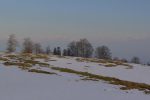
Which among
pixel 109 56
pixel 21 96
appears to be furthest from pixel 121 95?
pixel 109 56

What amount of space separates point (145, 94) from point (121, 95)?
2.67 meters

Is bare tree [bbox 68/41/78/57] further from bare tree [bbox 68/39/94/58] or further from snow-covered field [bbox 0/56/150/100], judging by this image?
snow-covered field [bbox 0/56/150/100]

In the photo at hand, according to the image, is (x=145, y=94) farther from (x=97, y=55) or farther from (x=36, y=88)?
(x=97, y=55)

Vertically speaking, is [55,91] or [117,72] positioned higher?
[117,72]

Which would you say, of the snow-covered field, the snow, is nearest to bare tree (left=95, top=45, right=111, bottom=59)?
the snow

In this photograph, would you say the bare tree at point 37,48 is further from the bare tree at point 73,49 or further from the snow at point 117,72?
the snow at point 117,72

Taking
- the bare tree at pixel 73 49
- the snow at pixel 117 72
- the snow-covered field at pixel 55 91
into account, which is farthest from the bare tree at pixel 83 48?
the snow-covered field at pixel 55 91

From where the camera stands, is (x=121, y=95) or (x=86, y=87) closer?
(x=121, y=95)

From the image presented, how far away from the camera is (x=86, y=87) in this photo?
85.4 feet

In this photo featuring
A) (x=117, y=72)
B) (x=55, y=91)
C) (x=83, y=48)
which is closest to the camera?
(x=55, y=91)

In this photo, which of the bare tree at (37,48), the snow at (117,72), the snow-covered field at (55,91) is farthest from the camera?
the bare tree at (37,48)

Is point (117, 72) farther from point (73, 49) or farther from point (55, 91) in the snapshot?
point (73, 49)

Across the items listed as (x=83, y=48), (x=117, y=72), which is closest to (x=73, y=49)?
(x=83, y=48)

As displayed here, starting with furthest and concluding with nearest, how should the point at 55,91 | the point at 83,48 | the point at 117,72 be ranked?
the point at 83,48 < the point at 117,72 < the point at 55,91
